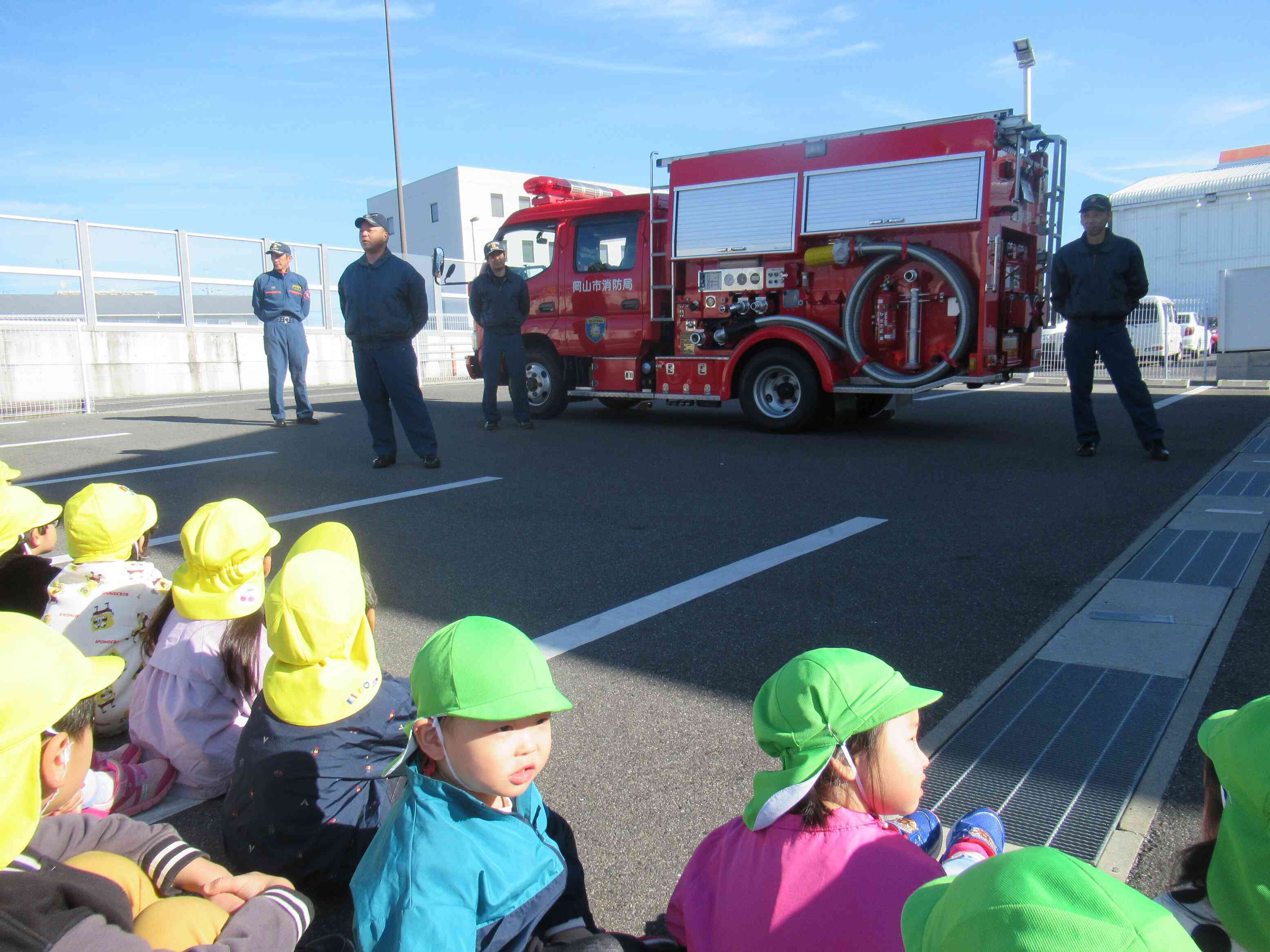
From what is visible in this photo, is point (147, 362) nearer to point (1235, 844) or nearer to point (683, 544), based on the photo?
point (683, 544)

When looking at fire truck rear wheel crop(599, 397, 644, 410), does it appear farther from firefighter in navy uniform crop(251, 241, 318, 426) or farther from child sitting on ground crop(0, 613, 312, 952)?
child sitting on ground crop(0, 613, 312, 952)

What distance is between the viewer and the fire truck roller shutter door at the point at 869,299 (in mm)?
8602

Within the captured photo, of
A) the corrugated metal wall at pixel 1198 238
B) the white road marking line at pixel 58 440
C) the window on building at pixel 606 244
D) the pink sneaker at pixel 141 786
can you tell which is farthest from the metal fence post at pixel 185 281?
the corrugated metal wall at pixel 1198 238

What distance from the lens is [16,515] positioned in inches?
126

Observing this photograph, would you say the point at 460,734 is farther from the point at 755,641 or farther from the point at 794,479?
the point at 794,479

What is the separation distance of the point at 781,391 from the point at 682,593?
600 cm

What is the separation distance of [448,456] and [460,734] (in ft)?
23.0

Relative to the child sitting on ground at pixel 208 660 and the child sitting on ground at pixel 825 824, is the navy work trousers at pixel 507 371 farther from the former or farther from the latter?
the child sitting on ground at pixel 825 824

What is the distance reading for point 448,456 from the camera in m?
8.56

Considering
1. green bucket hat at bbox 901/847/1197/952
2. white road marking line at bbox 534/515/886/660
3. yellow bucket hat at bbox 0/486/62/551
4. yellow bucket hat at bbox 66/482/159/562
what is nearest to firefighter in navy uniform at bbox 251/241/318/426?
white road marking line at bbox 534/515/886/660

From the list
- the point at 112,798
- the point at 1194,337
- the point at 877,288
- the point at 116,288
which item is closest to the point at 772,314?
the point at 877,288

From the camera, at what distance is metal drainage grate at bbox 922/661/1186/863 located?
7.66ft

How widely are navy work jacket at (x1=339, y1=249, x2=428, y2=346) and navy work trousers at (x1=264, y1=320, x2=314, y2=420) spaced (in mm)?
3691

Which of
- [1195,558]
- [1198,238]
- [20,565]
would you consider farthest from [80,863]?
[1198,238]
